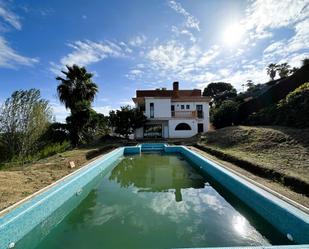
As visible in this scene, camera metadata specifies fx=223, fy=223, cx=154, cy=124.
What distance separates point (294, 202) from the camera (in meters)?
4.59

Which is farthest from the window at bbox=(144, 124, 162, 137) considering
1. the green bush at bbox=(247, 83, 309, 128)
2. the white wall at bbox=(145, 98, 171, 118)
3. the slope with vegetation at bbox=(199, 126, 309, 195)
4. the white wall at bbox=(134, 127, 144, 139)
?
the green bush at bbox=(247, 83, 309, 128)

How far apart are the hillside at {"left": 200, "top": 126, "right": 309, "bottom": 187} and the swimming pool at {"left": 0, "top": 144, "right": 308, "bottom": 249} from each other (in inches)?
56.5

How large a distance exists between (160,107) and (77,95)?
943cm

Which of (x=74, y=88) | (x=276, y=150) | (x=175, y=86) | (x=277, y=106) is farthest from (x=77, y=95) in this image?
(x=276, y=150)

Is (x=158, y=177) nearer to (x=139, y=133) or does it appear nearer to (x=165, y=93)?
(x=139, y=133)

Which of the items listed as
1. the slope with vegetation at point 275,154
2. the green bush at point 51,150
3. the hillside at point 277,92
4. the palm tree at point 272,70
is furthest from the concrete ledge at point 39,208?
the palm tree at point 272,70

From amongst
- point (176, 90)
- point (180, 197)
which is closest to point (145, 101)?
point (176, 90)

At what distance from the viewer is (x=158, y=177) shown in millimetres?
9891

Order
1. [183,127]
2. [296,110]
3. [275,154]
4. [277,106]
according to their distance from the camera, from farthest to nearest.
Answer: [183,127], [277,106], [296,110], [275,154]

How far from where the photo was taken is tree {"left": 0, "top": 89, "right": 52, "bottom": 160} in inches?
711

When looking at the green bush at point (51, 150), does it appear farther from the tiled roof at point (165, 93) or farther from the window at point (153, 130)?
the tiled roof at point (165, 93)

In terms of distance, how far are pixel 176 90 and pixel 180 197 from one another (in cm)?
2390

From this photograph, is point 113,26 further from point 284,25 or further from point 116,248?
point 116,248

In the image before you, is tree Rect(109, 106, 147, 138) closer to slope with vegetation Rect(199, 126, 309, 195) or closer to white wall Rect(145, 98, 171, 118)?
white wall Rect(145, 98, 171, 118)
